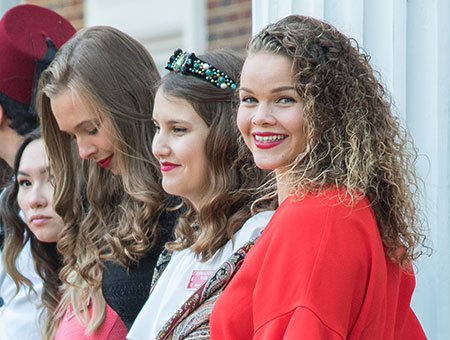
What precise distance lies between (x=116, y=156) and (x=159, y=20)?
432 centimetres

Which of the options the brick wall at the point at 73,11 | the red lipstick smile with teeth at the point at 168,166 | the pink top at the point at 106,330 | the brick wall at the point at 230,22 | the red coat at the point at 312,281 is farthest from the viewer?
the brick wall at the point at 73,11

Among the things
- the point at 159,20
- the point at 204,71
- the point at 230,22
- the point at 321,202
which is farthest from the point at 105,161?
the point at 159,20

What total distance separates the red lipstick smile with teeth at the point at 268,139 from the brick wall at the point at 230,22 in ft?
13.6

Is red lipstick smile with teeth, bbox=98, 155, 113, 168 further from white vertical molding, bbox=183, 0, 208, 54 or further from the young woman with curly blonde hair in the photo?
white vertical molding, bbox=183, 0, 208, 54

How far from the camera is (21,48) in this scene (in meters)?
3.90

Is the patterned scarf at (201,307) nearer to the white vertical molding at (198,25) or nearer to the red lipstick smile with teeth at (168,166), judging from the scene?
the red lipstick smile with teeth at (168,166)

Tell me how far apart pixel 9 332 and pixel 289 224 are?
1.91 m

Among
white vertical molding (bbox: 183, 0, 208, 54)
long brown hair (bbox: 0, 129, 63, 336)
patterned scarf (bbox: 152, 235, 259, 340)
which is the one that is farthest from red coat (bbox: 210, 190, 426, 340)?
white vertical molding (bbox: 183, 0, 208, 54)

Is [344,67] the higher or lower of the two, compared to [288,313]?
higher

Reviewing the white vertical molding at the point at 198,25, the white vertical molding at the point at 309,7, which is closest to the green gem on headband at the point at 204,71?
the white vertical molding at the point at 309,7

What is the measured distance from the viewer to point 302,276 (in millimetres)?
1881

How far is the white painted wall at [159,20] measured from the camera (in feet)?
22.5

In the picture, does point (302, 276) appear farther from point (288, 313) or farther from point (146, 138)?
point (146, 138)

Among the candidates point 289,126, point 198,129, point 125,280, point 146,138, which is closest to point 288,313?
point 289,126
